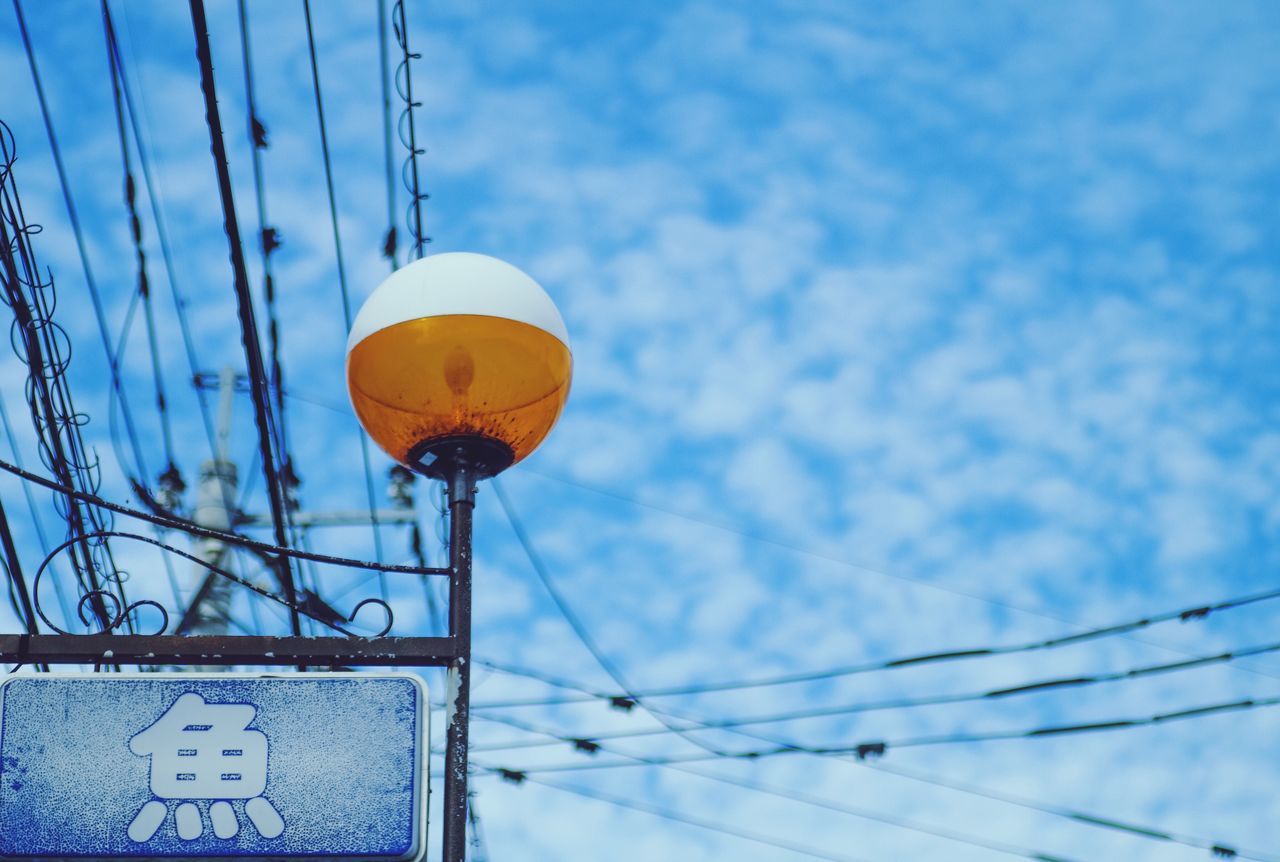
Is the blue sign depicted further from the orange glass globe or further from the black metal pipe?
the orange glass globe

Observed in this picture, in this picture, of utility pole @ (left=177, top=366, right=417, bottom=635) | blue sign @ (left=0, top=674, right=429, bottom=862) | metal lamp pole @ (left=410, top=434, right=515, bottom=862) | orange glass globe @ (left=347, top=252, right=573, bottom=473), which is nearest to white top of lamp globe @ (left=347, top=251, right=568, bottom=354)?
orange glass globe @ (left=347, top=252, right=573, bottom=473)

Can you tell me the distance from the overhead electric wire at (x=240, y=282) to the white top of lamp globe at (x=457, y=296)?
2.58ft

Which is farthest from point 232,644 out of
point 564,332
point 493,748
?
point 493,748

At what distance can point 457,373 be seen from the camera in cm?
350

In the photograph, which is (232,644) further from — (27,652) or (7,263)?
(7,263)

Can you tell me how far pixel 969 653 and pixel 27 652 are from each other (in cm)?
696

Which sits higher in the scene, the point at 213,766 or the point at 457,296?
the point at 457,296

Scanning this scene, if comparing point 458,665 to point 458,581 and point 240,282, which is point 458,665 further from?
point 240,282

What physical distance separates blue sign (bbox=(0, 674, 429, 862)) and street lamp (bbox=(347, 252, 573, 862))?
53cm

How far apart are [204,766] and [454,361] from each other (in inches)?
45.4

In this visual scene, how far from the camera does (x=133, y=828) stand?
2875 millimetres

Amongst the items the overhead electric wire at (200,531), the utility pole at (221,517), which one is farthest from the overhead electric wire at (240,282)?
the utility pole at (221,517)

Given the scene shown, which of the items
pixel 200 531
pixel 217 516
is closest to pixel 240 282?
pixel 200 531

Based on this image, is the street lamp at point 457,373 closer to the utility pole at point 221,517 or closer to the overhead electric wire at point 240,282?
the overhead electric wire at point 240,282
